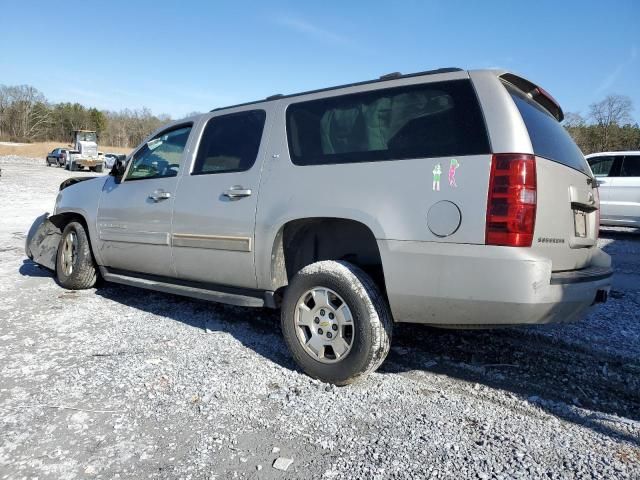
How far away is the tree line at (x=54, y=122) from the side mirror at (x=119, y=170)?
83587 mm

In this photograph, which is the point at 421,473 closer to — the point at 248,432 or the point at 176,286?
the point at 248,432

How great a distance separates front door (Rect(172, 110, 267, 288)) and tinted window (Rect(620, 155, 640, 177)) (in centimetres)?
986

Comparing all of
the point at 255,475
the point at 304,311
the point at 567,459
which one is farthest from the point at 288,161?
the point at 567,459

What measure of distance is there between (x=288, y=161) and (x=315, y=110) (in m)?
0.42

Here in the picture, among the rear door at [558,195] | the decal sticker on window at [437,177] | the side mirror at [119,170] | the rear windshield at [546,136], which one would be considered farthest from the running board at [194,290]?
the rear windshield at [546,136]

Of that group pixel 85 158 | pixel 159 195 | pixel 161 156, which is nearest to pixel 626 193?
pixel 161 156

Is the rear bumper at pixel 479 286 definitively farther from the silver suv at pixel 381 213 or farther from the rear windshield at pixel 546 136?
the rear windshield at pixel 546 136

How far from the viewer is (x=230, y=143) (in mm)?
3768

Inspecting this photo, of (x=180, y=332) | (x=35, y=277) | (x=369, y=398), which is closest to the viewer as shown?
(x=369, y=398)

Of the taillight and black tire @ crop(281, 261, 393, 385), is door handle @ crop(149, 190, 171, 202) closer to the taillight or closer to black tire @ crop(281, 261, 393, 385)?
black tire @ crop(281, 261, 393, 385)

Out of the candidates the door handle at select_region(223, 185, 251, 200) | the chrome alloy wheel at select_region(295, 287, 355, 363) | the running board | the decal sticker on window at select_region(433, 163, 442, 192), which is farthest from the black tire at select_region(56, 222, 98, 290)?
the decal sticker on window at select_region(433, 163, 442, 192)

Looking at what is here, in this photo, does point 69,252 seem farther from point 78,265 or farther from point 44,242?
point 44,242

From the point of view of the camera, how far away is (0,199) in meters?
14.2

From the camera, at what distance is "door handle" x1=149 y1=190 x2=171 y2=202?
4.00 m
